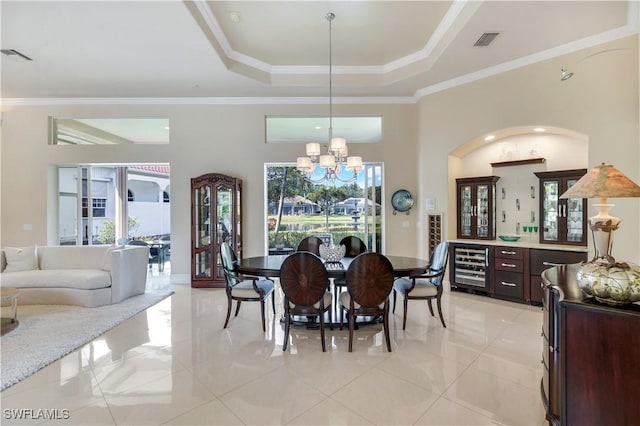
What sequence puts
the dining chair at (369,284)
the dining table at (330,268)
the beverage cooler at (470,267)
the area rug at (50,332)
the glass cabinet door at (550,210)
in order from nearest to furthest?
the area rug at (50,332)
the dining chair at (369,284)
the dining table at (330,268)
the glass cabinet door at (550,210)
the beverage cooler at (470,267)

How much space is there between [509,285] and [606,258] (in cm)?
319

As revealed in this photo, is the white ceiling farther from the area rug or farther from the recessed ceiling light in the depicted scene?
the area rug

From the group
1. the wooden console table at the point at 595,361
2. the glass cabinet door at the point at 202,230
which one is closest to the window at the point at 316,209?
the glass cabinet door at the point at 202,230

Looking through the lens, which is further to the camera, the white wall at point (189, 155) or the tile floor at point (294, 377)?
the white wall at point (189, 155)

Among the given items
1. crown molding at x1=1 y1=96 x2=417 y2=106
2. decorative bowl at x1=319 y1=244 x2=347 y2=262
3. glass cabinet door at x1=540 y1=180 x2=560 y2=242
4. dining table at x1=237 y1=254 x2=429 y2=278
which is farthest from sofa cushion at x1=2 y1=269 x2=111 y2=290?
glass cabinet door at x1=540 y1=180 x2=560 y2=242

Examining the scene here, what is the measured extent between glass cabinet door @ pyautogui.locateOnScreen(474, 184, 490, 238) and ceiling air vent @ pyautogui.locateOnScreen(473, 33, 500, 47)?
2.20 m

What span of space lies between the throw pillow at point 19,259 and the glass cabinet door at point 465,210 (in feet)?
22.6

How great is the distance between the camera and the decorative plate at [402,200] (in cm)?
572

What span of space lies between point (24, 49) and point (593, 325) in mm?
6506

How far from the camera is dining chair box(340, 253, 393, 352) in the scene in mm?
2836

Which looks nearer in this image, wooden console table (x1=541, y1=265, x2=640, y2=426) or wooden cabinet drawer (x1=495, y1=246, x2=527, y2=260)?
wooden console table (x1=541, y1=265, x2=640, y2=426)

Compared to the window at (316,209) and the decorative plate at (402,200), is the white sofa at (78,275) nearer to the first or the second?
the window at (316,209)

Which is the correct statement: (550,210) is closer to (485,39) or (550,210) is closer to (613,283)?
(485,39)

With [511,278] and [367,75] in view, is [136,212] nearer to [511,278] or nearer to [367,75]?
[367,75]
